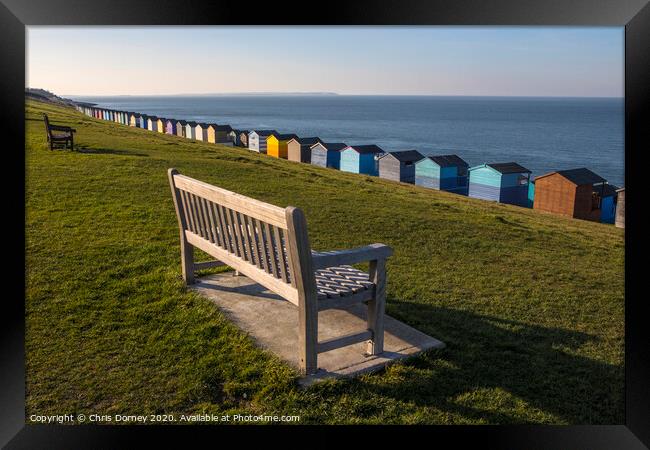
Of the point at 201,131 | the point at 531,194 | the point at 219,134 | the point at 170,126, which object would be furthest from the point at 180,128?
the point at 531,194

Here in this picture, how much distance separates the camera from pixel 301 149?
34.1 m

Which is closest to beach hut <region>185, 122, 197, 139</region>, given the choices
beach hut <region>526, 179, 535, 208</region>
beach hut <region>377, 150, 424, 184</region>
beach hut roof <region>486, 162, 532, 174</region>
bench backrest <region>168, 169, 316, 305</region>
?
beach hut <region>377, 150, 424, 184</region>

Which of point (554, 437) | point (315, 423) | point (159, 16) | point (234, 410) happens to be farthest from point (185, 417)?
point (159, 16)

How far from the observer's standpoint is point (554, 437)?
3.25m

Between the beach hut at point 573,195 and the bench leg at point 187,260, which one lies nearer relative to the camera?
the bench leg at point 187,260

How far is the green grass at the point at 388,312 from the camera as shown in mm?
3518

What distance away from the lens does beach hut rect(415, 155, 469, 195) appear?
27719 millimetres

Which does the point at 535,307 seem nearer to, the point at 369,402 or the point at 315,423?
the point at 369,402

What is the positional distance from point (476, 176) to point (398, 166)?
4.33 metres

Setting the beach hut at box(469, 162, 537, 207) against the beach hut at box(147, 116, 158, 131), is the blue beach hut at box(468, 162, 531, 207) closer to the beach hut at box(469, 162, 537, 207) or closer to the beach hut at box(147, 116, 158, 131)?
the beach hut at box(469, 162, 537, 207)

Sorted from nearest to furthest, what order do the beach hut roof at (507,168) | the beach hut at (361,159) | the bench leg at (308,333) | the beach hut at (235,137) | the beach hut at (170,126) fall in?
the bench leg at (308,333) < the beach hut roof at (507,168) < the beach hut at (361,159) < the beach hut at (235,137) < the beach hut at (170,126)

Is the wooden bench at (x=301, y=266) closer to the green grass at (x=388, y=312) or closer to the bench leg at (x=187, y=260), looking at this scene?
the green grass at (x=388, y=312)

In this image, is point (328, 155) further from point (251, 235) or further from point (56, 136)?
point (251, 235)

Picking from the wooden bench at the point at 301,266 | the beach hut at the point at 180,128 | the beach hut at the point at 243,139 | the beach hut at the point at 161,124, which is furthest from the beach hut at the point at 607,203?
the beach hut at the point at 161,124
